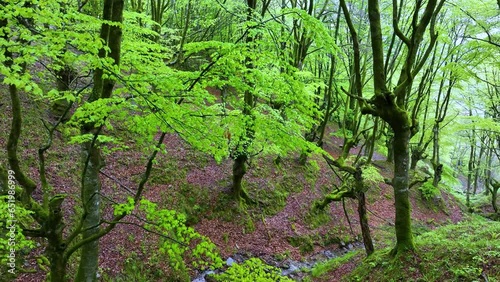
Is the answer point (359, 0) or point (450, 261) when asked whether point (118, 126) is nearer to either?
point (450, 261)

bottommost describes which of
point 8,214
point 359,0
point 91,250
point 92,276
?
point 92,276

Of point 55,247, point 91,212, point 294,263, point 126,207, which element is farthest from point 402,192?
point 55,247

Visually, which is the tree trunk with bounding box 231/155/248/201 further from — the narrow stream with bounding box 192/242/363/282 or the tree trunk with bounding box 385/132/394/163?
the tree trunk with bounding box 385/132/394/163

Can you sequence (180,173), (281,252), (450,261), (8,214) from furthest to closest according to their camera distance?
1. (180,173)
2. (281,252)
3. (450,261)
4. (8,214)

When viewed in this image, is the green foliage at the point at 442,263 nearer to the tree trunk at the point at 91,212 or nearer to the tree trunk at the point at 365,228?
the tree trunk at the point at 365,228

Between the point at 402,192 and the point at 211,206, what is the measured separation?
665 cm

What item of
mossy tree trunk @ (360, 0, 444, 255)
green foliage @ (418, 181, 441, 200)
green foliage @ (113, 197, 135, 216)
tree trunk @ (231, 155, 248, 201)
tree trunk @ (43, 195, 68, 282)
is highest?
mossy tree trunk @ (360, 0, 444, 255)

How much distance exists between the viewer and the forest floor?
818 cm

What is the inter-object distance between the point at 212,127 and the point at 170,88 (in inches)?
49.2

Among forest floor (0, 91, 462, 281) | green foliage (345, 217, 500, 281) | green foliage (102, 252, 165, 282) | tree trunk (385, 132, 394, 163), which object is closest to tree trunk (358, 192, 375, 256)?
forest floor (0, 91, 462, 281)

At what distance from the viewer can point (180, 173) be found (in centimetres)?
1176

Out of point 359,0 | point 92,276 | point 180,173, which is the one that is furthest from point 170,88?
point 359,0

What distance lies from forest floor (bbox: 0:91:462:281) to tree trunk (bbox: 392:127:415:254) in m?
2.01

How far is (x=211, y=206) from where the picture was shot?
11.1 metres
